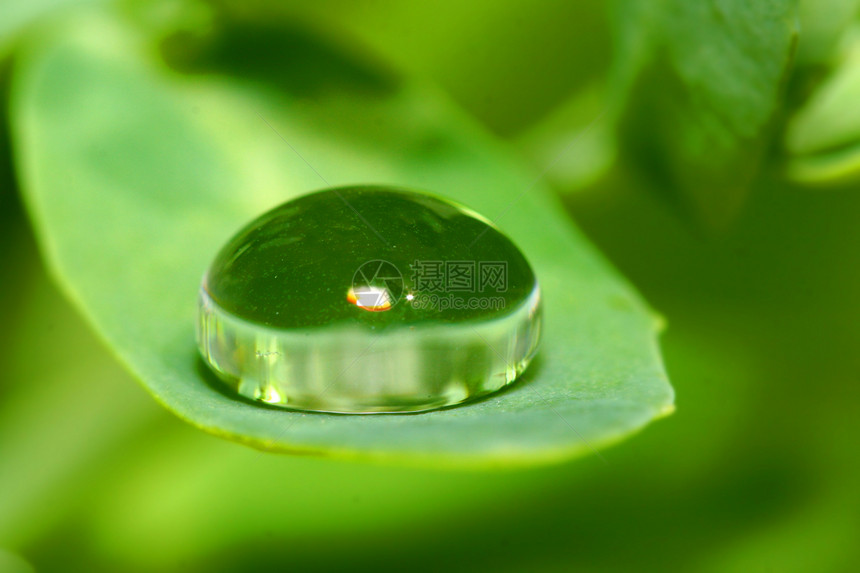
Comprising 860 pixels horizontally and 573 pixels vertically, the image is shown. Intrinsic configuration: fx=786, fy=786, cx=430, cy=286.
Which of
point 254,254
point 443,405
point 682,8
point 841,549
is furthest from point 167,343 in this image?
point 841,549

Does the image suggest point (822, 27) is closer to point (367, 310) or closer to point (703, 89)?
point (703, 89)

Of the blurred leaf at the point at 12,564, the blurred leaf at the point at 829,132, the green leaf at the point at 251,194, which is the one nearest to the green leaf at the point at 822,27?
the blurred leaf at the point at 829,132

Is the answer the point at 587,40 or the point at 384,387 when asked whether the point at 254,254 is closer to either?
the point at 384,387

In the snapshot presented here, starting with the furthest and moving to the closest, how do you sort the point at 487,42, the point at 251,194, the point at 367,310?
the point at 487,42 < the point at 251,194 < the point at 367,310

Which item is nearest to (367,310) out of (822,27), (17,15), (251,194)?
(251,194)

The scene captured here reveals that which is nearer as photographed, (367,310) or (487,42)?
(367,310)

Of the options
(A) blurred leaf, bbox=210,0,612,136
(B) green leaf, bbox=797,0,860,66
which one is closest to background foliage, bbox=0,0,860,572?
(A) blurred leaf, bbox=210,0,612,136

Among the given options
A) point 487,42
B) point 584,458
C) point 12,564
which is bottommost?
point 12,564

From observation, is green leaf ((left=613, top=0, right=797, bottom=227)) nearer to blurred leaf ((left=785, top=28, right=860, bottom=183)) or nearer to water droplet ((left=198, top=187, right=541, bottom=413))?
blurred leaf ((left=785, top=28, right=860, bottom=183))
